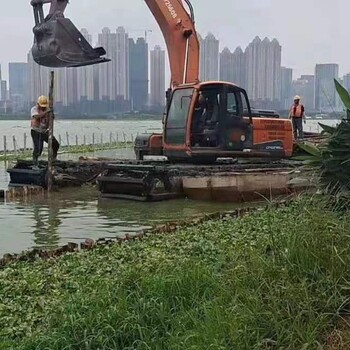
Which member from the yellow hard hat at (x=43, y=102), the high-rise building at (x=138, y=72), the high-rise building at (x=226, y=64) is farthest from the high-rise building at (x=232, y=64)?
the yellow hard hat at (x=43, y=102)

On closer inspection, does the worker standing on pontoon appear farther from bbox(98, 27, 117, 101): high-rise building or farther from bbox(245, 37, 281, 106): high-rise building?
bbox(98, 27, 117, 101): high-rise building

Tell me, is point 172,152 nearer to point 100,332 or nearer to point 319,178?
point 319,178

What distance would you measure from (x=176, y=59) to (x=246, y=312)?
12129mm

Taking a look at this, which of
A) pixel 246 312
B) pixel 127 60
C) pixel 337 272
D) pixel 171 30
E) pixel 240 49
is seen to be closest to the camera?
pixel 246 312

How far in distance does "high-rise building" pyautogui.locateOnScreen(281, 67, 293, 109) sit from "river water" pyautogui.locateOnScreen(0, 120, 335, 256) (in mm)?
4491

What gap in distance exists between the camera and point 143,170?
12383 millimetres

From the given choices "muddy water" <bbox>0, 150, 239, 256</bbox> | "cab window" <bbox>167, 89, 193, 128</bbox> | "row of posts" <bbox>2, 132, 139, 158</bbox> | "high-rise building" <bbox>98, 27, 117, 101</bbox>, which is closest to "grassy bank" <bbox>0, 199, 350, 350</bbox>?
"muddy water" <bbox>0, 150, 239, 256</bbox>

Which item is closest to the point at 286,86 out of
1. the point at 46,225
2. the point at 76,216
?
the point at 76,216

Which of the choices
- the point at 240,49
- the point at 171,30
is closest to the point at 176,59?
the point at 171,30

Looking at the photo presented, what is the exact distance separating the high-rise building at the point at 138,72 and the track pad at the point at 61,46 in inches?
473

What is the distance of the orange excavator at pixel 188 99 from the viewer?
13.0 metres

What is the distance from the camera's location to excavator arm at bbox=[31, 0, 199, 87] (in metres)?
12.9

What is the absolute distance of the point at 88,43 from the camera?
43.6 ft

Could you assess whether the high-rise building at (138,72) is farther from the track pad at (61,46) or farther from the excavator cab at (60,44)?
the track pad at (61,46)
